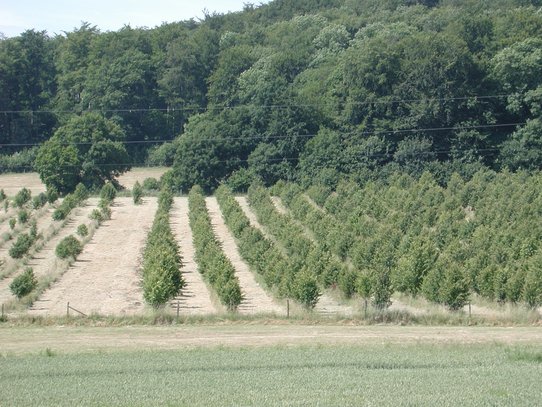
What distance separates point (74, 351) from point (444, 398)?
12.8 meters

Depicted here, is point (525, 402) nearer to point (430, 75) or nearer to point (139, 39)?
point (430, 75)

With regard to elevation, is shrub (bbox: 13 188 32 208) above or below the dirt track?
above

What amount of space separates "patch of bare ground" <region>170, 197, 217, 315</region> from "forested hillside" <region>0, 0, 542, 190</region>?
1669cm

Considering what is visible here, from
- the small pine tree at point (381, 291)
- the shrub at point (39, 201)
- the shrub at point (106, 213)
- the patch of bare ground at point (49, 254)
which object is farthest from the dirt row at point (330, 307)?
the shrub at point (39, 201)

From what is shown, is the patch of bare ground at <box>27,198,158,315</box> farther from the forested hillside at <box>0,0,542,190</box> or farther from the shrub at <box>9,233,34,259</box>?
the forested hillside at <box>0,0,542,190</box>

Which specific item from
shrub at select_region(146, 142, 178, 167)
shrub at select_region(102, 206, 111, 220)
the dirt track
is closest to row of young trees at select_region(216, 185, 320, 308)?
the dirt track

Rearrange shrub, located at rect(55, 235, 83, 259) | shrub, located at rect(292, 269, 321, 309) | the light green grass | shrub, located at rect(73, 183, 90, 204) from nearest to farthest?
the light green grass
shrub, located at rect(292, 269, 321, 309)
shrub, located at rect(55, 235, 83, 259)
shrub, located at rect(73, 183, 90, 204)

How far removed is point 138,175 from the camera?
9906 centimetres

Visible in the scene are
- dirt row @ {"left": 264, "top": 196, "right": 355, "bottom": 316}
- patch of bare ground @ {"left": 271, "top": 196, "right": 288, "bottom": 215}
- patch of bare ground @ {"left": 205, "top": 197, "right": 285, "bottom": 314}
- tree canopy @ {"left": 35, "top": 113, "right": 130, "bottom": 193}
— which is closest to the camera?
dirt row @ {"left": 264, "top": 196, "right": 355, "bottom": 316}

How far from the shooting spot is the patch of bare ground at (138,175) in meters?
94.9

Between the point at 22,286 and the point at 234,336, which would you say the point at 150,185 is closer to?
the point at 22,286

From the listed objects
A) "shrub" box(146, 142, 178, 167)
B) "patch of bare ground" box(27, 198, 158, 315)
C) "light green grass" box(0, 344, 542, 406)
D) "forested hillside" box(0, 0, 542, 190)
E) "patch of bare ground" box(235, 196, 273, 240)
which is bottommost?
"patch of bare ground" box(27, 198, 158, 315)

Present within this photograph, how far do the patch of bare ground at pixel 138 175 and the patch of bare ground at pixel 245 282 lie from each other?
1038 inches

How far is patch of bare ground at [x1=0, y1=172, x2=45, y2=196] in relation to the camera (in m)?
88.2
